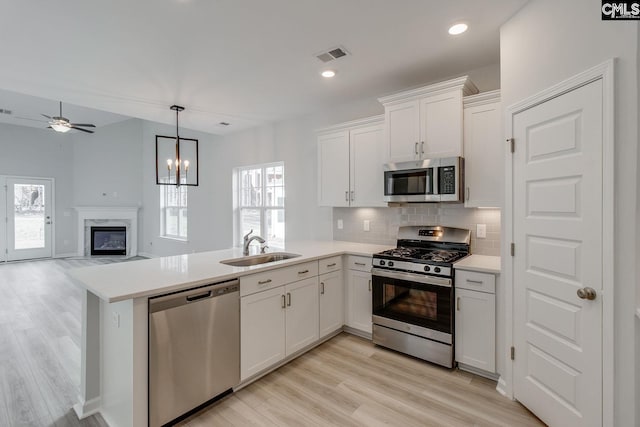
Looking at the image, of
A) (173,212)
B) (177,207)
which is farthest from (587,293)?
(173,212)

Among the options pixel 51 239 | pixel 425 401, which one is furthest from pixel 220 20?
pixel 51 239

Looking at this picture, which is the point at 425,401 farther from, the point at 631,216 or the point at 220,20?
the point at 220,20

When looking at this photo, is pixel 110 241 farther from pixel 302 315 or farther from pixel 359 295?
pixel 359 295

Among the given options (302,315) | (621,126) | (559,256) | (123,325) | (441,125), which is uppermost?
(441,125)

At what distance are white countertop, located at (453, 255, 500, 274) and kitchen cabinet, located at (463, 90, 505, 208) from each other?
19.4 inches

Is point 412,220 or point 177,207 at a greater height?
point 177,207

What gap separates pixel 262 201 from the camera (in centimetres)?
524

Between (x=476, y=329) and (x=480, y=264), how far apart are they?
530 millimetres

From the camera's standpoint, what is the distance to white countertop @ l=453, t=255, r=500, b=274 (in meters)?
2.40

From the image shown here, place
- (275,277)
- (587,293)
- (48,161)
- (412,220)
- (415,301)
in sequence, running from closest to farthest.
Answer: (587,293) < (275,277) < (415,301) < (412,220) < (48,161)

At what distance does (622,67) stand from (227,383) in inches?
118

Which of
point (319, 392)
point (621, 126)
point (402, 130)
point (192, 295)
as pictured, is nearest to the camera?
point (621, 126)

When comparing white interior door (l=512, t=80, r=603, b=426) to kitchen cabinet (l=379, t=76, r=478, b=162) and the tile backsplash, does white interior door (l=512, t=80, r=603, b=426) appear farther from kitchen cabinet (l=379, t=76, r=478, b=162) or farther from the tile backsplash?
the tile backsplash

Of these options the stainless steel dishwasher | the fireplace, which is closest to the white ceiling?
the stainless steel dishwasher
